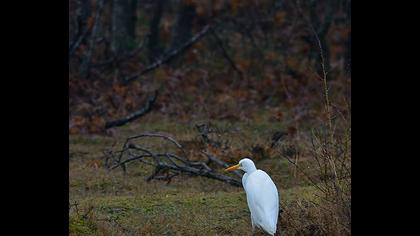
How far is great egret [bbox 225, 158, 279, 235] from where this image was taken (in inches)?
217

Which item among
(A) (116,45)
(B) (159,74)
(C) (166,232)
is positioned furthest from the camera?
(A) (116,45)

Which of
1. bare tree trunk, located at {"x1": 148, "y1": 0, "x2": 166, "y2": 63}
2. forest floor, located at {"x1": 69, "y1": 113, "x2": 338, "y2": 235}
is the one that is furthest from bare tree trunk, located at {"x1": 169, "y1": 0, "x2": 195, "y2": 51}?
forest floor, located at {"x1": 69, "y1": 113, "x2": 338, "y2": 235}

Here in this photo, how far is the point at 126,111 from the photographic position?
12.7 m

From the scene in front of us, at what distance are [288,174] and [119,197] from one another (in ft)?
6.13

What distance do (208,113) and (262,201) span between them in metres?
6.39

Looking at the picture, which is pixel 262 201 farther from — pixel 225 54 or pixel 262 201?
pixel 225 54

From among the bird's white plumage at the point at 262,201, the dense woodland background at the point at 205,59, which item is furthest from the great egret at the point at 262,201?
the dense woodland background at the point at 205,59

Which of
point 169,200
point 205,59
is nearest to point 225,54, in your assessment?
point 205,59

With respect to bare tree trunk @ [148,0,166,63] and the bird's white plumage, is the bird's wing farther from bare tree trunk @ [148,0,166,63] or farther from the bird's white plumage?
bare tree trunk @ [148,0,166,63]

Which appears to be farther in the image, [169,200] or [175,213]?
[169,200]

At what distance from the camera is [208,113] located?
1203 centimetres
